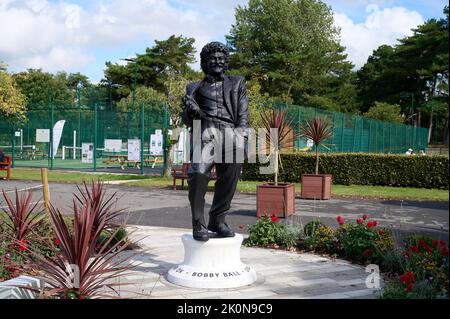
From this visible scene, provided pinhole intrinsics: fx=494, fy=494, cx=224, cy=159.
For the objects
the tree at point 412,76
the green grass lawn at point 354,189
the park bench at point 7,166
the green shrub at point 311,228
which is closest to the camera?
the green shrub at point 311,228

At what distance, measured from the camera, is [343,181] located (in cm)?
1834

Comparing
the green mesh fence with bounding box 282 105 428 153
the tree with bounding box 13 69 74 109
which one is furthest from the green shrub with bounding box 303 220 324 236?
the tree with bounding box 13 69 74 109

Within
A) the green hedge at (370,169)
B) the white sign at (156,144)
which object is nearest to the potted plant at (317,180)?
the green hedge at (370,169)

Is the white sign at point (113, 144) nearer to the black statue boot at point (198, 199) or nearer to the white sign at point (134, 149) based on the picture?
the white sign at point (134, 149)

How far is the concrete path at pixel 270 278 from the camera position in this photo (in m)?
4.91

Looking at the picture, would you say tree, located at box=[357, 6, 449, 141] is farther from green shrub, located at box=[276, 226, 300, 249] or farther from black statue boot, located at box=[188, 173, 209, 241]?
black statue boot, located at box=[188, 173, 209, 241]

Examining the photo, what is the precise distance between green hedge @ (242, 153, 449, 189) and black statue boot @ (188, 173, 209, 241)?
529 inches

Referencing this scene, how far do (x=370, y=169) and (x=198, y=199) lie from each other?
13637 mm

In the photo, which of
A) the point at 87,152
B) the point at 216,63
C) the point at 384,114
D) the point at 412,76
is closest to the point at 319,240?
the point at 216,63

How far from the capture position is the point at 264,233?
7.39 m

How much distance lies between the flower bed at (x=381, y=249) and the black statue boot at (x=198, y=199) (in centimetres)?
192

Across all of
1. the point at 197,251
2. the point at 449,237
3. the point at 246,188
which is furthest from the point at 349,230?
the point at 246,188
